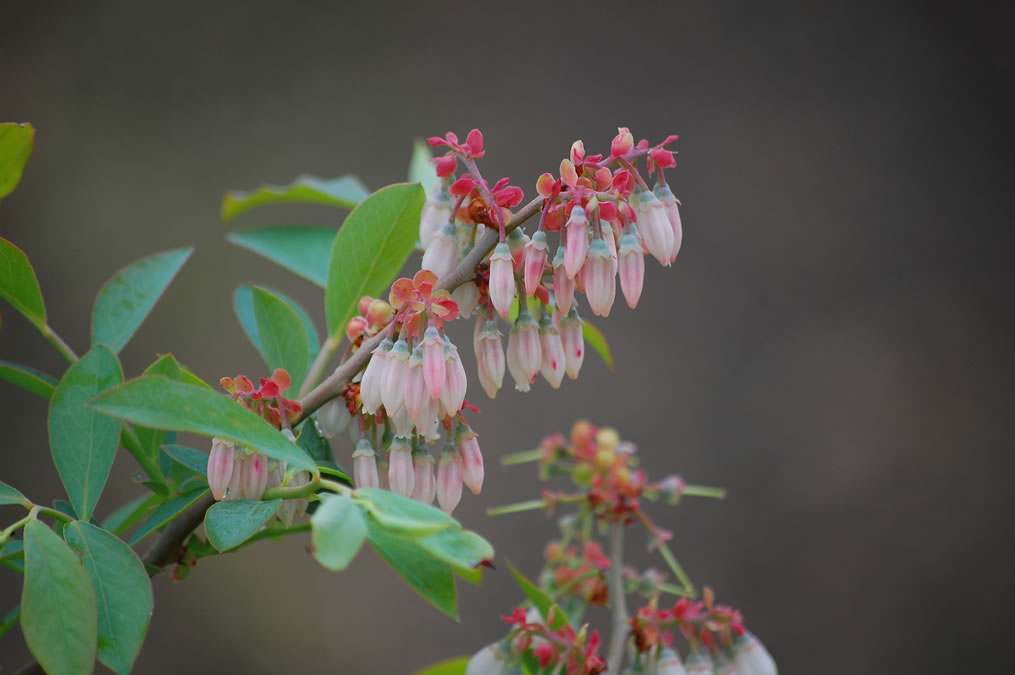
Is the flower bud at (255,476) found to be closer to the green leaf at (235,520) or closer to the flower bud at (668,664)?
the green leaf at (235,520)

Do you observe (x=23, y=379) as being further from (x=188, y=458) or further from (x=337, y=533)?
(x=337, y=533)

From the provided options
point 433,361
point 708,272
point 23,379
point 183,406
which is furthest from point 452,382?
point 708,272

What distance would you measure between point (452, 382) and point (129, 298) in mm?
266

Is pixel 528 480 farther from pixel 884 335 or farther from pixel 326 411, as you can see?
pixel 326 411

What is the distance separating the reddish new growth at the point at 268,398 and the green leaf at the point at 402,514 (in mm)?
76

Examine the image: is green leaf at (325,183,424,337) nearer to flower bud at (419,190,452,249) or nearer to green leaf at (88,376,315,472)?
flower bud at (419,190,452,249)

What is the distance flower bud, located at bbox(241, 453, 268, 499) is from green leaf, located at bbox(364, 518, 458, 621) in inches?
2.4

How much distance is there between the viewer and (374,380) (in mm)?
384

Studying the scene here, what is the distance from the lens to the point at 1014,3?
1621 millimetres

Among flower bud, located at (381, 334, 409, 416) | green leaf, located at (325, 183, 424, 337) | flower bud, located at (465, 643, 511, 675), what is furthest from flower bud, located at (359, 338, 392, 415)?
flower bud, located at (465, 643, 511, 675)

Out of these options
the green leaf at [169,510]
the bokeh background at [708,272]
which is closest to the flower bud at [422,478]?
the green leaf at [169,510]

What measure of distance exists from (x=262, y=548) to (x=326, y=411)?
134 cm

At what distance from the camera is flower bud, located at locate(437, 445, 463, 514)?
43 cm

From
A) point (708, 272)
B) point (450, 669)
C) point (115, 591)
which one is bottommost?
point (450, 669)
